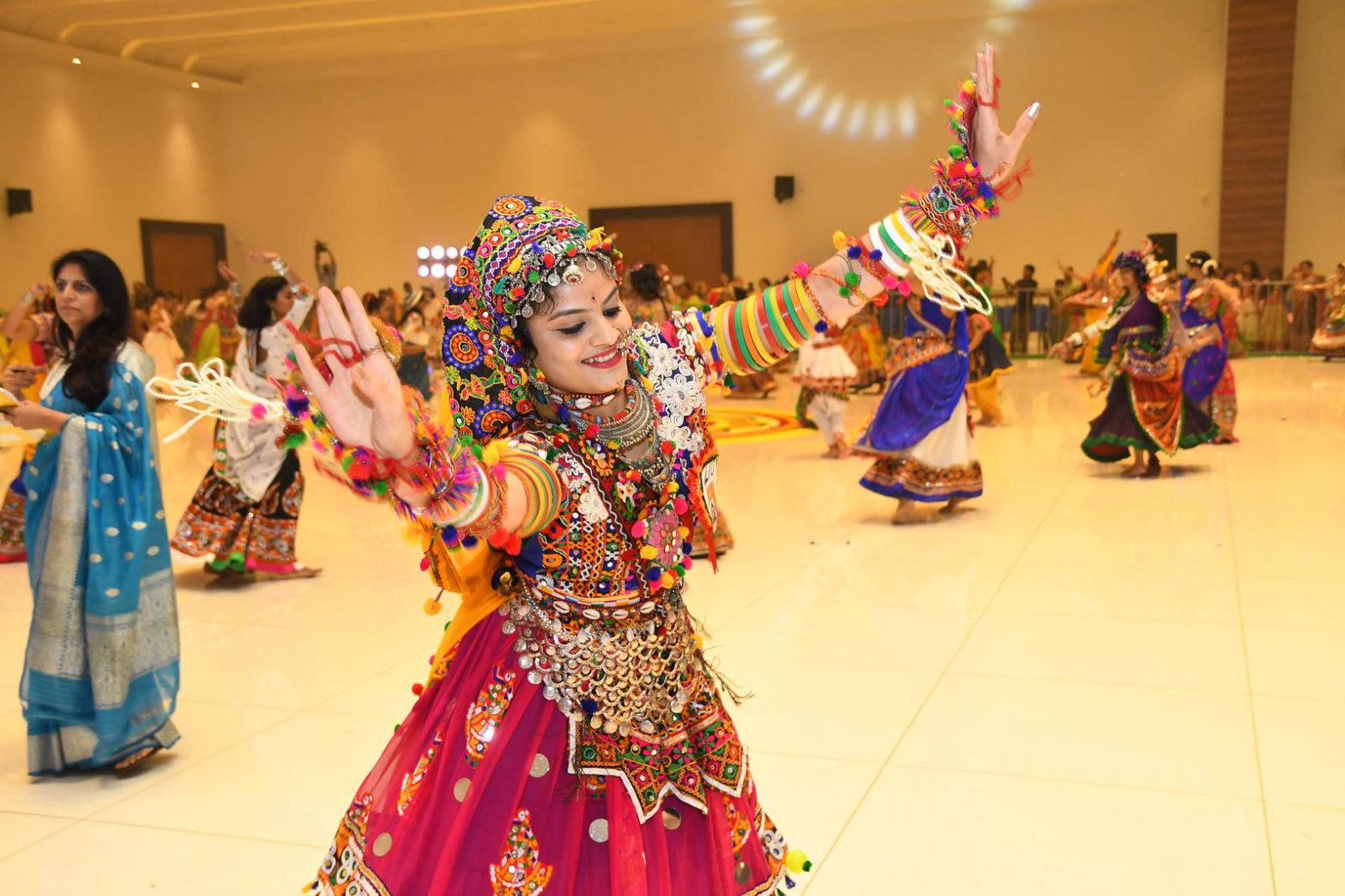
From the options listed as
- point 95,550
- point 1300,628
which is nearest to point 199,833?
point 95,550

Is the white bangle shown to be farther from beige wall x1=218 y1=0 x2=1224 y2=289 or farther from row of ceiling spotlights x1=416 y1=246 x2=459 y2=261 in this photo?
row of ceiling spotlights x1=416 y1=246 x2=459 y2=261

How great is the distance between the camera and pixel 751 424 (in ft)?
34.9

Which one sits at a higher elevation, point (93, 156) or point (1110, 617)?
point (93, 156)

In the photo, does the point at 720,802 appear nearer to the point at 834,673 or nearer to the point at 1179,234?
the point at 834,673

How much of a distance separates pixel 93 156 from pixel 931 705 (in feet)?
59.3

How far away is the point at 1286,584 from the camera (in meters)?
4.84

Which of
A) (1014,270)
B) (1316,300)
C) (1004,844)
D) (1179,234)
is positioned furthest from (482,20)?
(1004,844)

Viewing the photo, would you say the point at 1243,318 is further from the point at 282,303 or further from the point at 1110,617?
the point at 282,303

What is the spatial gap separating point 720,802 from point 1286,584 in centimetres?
383

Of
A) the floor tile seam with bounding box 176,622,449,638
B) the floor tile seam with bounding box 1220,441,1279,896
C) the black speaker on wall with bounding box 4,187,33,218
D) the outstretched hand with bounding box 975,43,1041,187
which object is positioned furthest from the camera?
the black speaker on wall with bounding box 4,187,33,218

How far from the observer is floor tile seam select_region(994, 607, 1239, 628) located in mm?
4363

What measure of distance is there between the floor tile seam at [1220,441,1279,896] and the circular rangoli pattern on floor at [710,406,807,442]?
3958 mm

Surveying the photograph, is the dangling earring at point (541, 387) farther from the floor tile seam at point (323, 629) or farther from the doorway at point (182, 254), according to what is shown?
the doorway at point (182, 254)

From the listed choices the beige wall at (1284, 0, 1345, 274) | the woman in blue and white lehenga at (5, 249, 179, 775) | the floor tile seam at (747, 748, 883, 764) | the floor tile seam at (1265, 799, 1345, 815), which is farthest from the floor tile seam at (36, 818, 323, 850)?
the beige wall at (1284, 0, 1345, 274)
